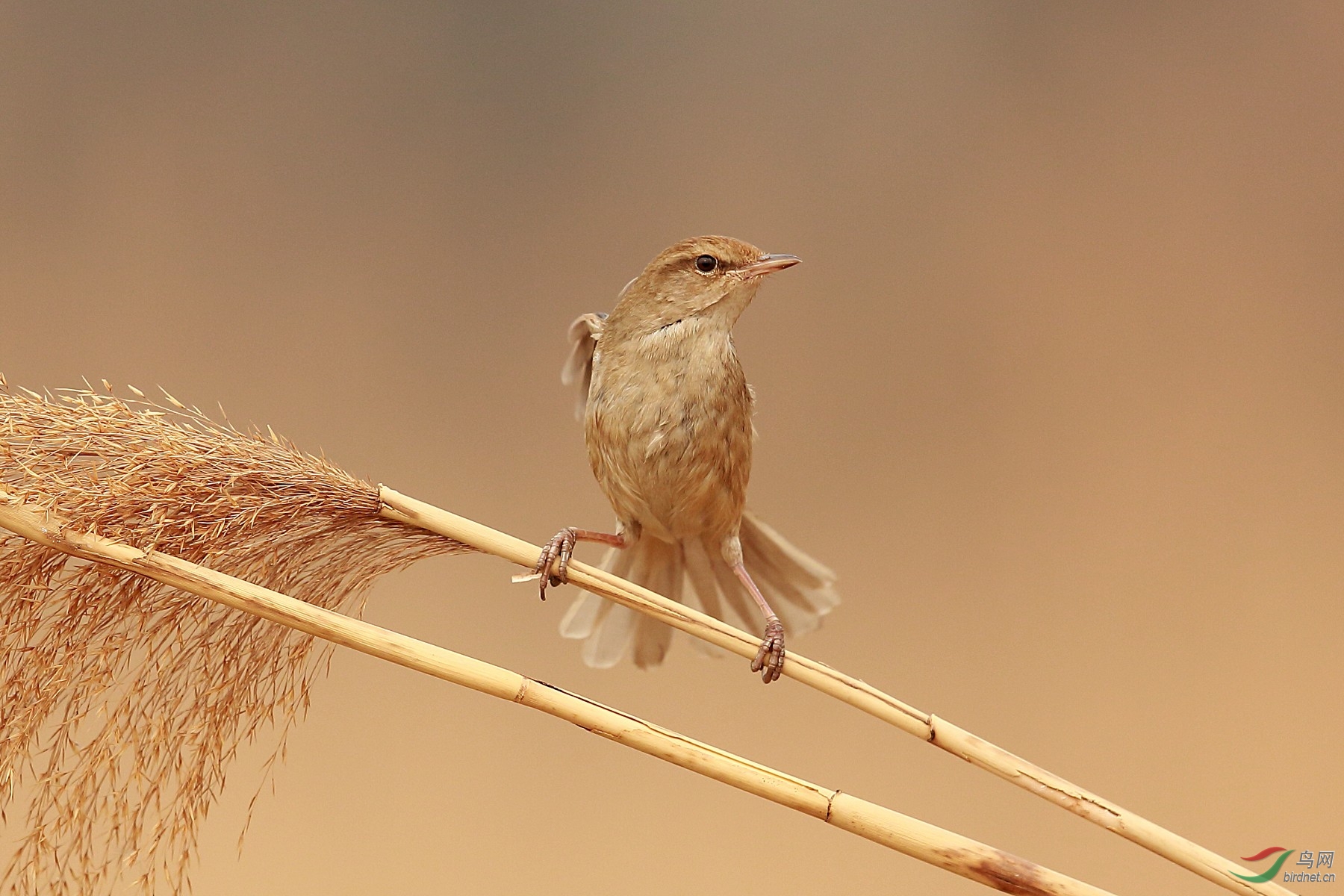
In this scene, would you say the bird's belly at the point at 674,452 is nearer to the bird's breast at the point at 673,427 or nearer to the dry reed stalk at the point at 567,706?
the bird's breast at the point at 673,427

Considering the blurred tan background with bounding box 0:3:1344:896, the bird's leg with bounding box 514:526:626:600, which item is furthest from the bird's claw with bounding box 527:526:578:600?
the blurred tan background with bounding box 0:3:1344:896

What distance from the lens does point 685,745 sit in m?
0.90

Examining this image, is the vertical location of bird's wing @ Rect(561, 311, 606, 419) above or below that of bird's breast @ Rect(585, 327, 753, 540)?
above

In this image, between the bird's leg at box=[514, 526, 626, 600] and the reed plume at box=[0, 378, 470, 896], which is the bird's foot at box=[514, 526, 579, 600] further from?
the reed plume at box=[0, 378, 470, 896]

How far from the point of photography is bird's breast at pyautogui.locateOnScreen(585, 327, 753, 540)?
1394 millimetres

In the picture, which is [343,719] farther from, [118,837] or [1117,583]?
[1117,583]

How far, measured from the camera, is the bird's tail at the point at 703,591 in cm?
162

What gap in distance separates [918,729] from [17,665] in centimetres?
84

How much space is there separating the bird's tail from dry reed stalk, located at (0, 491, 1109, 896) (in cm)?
71

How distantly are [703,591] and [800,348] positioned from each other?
0.90 m
